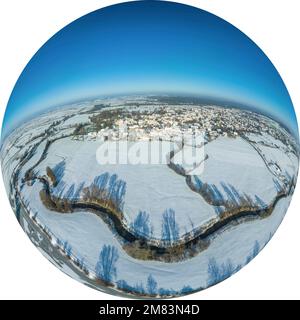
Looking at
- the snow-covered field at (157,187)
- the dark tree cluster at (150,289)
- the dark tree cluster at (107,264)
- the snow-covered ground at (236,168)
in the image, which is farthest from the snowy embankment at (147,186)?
the dark tree cluster at (150,289)

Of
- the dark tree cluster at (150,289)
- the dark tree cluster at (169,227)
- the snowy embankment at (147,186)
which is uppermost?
the snowy embankment at (147,186)

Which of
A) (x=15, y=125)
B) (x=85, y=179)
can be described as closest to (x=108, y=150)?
(x=85, y=179)

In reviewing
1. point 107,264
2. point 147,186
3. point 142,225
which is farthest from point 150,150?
point 107,264

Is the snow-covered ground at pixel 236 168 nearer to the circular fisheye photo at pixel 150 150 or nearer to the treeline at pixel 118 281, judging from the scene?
the circular fisheye photo at pixel 150 150

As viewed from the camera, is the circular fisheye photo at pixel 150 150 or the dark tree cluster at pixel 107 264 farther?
the dark tree cluster at pixel 107 264

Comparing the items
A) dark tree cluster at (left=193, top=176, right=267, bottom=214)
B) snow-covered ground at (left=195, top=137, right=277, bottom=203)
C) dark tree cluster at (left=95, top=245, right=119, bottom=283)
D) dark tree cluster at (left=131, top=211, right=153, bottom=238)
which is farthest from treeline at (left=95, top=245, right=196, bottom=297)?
snow-covered ground at (left=195, top=137, right=277, bottom=203)

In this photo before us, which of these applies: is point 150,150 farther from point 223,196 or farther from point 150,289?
point 150,289

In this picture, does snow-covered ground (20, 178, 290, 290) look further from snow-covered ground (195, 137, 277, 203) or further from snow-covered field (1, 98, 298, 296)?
snow-covered ground (195, 137, 277, 203)

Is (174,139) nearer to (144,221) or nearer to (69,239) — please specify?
(144,221)
